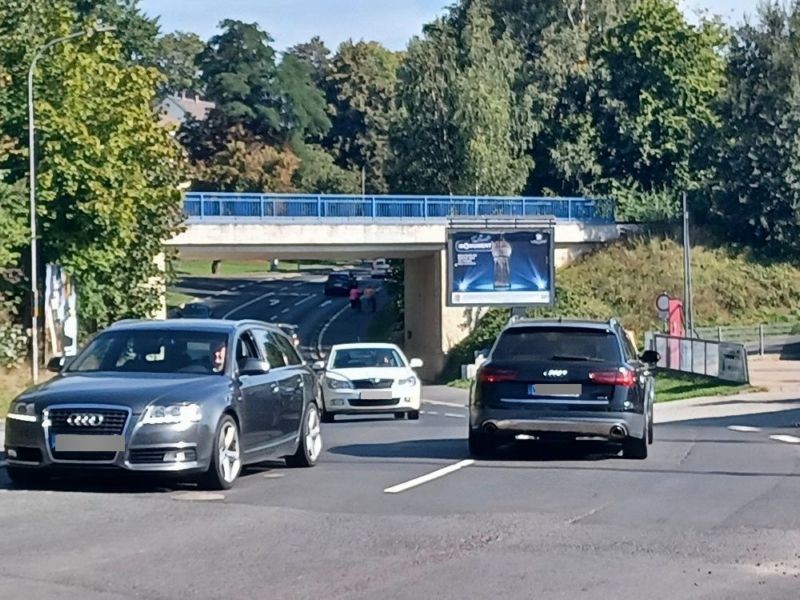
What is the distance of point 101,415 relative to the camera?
1298 centimetres

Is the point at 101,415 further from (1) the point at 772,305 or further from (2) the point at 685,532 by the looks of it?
(1) the point at 772,305

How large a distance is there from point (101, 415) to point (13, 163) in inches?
1137

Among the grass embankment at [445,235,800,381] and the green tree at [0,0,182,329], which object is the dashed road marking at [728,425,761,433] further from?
the grass embankment at [445,235,800,381]

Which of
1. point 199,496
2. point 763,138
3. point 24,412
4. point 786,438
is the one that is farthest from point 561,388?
point 763,138

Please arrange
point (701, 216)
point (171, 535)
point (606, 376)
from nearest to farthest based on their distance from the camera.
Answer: point (171, 535) < point (606, 376) < point (701, 216)

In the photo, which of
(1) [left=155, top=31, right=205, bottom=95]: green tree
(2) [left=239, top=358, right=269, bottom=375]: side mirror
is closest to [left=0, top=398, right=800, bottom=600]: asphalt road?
(2) [left=239, top=358, right=269, bottom=375]: side mirror

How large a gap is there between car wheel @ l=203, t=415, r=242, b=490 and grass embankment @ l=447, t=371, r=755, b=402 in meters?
24.8

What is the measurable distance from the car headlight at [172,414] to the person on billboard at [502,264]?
42.1m

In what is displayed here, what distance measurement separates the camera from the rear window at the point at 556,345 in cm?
1702

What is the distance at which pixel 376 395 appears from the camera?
27.6 m

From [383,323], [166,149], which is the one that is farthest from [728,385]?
[383,323]

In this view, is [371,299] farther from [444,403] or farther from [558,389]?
[558,389]

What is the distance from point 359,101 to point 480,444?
103 metres

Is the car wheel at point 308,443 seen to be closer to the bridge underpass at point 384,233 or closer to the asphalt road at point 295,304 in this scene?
the bridge underpass at point 384,233
